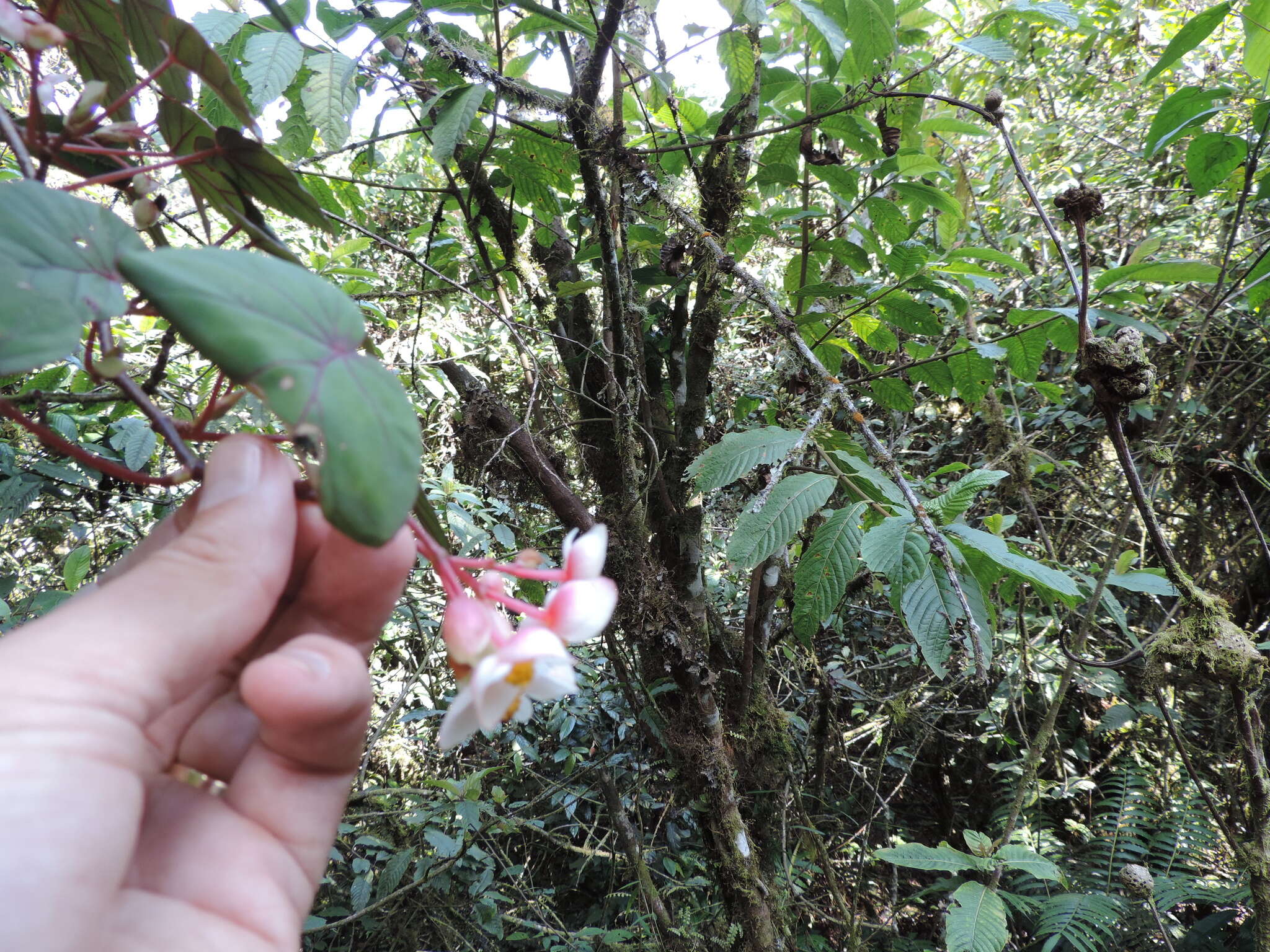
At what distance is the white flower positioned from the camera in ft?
1.31

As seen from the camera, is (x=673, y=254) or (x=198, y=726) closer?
(x=198, y=726)

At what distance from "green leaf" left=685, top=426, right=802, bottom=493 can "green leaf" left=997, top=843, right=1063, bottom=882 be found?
34.9 inches

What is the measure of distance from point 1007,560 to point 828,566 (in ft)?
0.75

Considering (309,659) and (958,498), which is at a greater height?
(309,659)

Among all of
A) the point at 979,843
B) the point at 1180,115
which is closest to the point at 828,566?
the point at 979,843

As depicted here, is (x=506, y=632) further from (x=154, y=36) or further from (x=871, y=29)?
(x=871, y=29)

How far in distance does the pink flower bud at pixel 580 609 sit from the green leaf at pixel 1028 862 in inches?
47.0

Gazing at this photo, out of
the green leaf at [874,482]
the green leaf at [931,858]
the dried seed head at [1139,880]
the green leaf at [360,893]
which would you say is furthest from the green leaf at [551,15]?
the dried seed head at [1139,880]

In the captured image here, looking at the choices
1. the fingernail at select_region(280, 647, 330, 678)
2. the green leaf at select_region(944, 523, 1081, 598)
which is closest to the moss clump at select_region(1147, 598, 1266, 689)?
the green leaf at select_region(944, 523, 1081, 598)

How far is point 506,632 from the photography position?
459mm

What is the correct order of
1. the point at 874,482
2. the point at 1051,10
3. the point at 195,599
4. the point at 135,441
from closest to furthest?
the point at 195,599, the point at 874,482, the point at 1051,10, the point at 135,441

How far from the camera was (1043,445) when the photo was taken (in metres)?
2.60

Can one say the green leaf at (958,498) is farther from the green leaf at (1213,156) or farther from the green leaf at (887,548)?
the green leaf at (1213,156)

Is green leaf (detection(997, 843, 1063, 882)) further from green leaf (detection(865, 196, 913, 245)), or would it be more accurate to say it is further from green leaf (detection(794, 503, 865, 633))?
green leaf (detection(865, 196, 913, 245))
